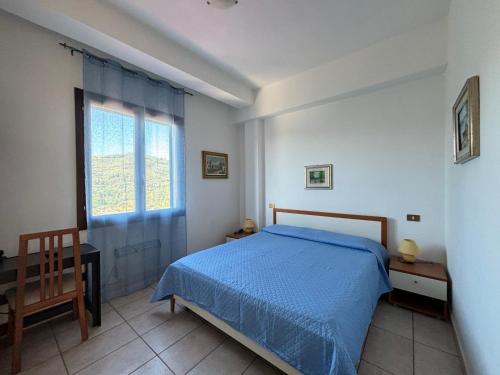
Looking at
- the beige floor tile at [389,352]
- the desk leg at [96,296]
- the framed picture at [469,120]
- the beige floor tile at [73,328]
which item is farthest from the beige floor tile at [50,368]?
the framed picture at [469,120]

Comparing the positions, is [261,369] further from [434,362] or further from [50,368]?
[50,368]

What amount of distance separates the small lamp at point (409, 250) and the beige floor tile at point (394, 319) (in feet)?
1.75

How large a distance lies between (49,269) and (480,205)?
299 centimetres

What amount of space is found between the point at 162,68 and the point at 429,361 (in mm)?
3679

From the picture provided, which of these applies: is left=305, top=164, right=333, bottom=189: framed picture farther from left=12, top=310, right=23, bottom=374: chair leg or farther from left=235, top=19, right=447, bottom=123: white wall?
left=12, top=310, right=23, bottom=374: chair leg

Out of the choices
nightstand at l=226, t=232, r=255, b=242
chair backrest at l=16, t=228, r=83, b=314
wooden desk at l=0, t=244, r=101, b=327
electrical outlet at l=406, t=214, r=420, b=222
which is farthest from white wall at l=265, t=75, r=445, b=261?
chair backrest at l=16, t=228, r=83, b=314

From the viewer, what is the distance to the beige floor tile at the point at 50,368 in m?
1.49

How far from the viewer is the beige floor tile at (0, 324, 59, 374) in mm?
1566

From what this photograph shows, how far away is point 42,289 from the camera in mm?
1603

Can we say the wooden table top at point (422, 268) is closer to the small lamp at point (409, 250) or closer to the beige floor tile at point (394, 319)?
the small lamp at point (409, 250)

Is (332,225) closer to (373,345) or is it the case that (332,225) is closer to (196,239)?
(373,345)

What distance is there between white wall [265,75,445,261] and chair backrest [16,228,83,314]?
2.81 meters

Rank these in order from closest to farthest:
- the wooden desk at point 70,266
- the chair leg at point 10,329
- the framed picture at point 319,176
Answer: the wooden desk at point 70,266, the chair leg at point 10,329, the framed picture at point 319,176

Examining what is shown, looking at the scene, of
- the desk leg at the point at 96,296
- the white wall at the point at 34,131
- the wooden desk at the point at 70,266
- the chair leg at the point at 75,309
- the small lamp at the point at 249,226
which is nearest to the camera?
the wooden desk at the point at 70,266
